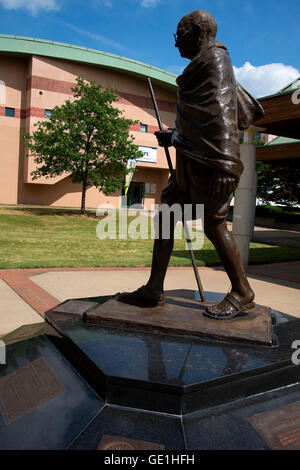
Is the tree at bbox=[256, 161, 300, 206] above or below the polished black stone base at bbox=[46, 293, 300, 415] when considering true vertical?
above

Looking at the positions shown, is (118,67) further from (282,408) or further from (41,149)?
(282,408)

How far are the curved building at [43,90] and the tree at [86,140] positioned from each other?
19.9 feet

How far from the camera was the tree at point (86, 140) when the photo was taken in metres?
19.2

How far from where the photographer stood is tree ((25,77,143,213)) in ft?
62.8

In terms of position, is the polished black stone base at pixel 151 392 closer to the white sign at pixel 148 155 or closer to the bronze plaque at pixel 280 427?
the bronze plaque at pixel 280 427

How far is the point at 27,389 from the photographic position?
7.61 feet

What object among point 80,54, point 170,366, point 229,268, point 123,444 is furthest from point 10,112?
point 123,444

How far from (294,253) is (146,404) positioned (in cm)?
1098

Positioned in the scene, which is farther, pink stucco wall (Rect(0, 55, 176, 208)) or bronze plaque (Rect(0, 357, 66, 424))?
pink stucco wall (Rect(0, 55, 176, 208))

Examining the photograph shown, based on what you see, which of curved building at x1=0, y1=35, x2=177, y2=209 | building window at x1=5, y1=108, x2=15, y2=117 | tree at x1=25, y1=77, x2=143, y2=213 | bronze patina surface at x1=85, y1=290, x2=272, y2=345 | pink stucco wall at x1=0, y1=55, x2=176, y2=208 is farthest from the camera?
building window at x1=5, y1=108, x2=15, y2=117

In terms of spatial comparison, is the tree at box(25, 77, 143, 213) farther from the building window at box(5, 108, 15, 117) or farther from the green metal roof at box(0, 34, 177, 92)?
the building window at box(5, 108, 15, 117)

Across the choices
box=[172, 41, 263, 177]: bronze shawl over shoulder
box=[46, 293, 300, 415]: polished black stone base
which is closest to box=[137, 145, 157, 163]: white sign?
box=[172, 41, 263, 177]: bronze shawl over shoulder

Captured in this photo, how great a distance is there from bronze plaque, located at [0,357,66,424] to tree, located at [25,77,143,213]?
17.1 m

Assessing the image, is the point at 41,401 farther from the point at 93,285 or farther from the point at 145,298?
the point at 93,285
